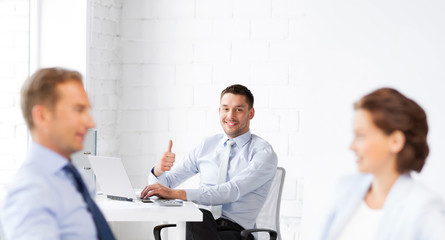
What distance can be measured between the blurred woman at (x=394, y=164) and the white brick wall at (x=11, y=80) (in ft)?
8.32

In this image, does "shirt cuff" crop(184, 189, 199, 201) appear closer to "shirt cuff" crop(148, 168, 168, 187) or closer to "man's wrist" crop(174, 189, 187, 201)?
"man's wrist" crop(174, 189, 187, 201)

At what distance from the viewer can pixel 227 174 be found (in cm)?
345

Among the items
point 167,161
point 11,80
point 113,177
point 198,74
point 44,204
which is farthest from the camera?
point 198,74

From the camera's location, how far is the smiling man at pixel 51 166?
1.37 metres

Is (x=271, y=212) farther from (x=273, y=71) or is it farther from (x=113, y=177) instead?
(x=273, y=71)

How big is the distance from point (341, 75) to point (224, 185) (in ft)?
4.79

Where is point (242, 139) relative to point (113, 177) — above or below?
above

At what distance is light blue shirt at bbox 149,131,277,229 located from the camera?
125 inches

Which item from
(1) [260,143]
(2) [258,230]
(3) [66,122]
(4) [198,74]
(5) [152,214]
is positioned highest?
(4) [198,74]

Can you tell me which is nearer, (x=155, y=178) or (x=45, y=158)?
(x=45, y=158)

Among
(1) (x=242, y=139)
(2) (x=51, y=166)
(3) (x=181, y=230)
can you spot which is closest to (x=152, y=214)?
(3) (x=181, y=230)

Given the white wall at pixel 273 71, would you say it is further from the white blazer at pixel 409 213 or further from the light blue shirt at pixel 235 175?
the white blazer at pixel 409 213

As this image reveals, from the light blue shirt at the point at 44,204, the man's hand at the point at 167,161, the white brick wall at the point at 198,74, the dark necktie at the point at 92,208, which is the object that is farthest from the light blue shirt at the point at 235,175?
the light blue shirt at the point at 44,204

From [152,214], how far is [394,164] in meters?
1.23
